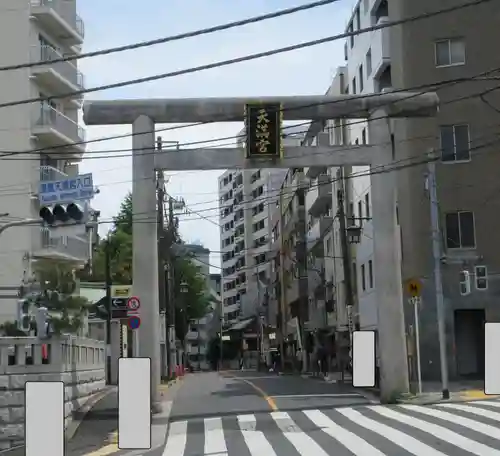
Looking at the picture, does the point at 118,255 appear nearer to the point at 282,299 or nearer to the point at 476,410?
the point at 282,299

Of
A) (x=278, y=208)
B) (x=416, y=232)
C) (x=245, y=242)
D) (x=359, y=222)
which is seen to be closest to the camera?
(x=416, y=232)

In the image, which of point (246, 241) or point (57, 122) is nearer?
point (57, 122)

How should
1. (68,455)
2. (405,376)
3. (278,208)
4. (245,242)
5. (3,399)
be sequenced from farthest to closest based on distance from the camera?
(245,242), (278,208), (405,376), (3,399), (68,455)

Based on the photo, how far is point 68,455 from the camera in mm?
15773

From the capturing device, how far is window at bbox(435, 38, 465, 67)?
3512 cm

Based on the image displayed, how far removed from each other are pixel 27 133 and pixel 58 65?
148 inches

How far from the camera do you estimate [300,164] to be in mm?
23906

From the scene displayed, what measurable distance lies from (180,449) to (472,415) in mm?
6596

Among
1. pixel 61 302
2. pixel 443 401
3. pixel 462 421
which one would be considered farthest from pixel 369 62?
pixel 462 421

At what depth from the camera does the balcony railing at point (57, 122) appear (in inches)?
1368

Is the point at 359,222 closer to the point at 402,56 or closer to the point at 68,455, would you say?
the point at 402,56

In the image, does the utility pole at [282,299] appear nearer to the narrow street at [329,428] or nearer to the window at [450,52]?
the window at [450,52]

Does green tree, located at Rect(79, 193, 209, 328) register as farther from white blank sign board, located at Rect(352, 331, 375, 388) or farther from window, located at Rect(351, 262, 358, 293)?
white blank sign board, located at Rect(352, 331, 375, 388)

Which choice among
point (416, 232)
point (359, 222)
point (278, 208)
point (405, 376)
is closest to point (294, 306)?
point (278, 208)
